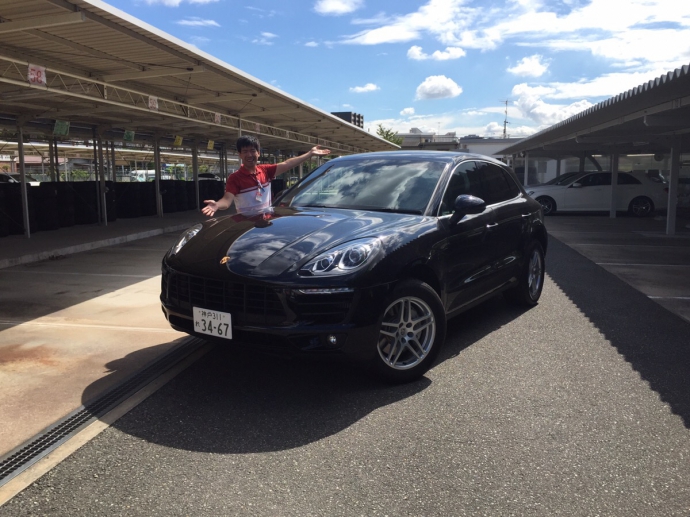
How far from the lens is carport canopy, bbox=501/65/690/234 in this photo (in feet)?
29.5

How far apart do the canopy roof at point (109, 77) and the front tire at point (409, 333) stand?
5.13 meters

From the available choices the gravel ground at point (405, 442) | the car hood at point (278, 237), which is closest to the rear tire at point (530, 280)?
the gravel ground at point (405, 442)

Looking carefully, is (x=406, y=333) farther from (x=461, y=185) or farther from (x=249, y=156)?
(x=249, y=156)

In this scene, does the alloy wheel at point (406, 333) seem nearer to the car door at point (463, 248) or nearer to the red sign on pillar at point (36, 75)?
the car door at point (463, 248)

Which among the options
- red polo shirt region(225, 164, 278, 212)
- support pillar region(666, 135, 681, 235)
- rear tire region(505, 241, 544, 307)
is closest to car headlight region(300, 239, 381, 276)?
red polo shirt region(225, 164, 278, 212)

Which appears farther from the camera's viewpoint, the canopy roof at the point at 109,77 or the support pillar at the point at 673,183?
the support pillar at the point at 673,183

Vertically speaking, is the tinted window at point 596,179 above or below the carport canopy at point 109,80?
below

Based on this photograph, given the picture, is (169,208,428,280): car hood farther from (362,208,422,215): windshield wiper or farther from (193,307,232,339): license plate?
(193,307,232,339): license plate

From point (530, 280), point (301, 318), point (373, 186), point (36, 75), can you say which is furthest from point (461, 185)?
point (36, 75)

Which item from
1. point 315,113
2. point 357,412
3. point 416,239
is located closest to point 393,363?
point 357,412

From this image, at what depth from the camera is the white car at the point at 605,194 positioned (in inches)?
774

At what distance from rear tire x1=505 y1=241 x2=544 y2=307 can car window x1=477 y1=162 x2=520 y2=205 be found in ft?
2.18

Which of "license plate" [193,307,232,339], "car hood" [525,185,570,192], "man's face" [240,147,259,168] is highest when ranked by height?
"man's face" [240,147,259,168]

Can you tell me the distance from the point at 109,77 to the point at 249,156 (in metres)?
6.69
